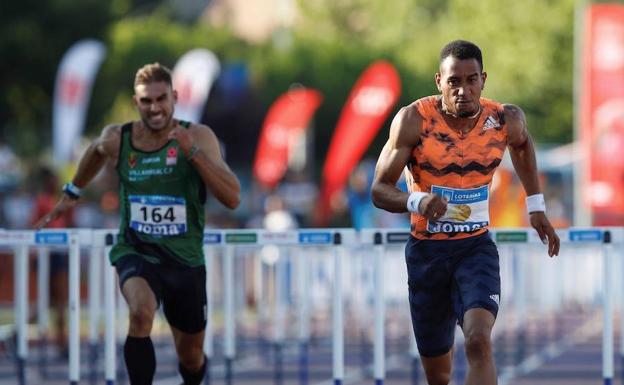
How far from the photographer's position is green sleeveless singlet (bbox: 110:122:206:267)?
34.1 ft

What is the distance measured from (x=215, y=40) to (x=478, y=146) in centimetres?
6385

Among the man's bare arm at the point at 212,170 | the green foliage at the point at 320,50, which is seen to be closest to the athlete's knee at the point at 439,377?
the man's bare arm at the point at 212,170

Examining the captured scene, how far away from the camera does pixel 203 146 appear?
10422mm

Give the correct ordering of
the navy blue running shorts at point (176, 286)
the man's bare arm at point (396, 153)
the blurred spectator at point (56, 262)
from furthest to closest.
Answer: the blurred spectator at point (56, 262) → the navy blue running shorts at point (176, 286) → the man's bare arm at point (396, 153)

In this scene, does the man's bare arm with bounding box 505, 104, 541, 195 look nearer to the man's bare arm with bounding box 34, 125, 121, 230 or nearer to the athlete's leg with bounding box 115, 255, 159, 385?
the athlete's leg with bounding box 115, 255, 159, 385

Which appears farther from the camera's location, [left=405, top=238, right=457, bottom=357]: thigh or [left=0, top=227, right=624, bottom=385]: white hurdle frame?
[left=0, top=227, right=624, bottom=385]: white hurdle frame

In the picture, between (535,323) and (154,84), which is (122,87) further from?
(154,84)

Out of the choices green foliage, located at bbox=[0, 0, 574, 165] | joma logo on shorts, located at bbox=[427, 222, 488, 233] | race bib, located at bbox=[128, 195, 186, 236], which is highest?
green foliage, located at bbox=[0, 0, 574, 165]

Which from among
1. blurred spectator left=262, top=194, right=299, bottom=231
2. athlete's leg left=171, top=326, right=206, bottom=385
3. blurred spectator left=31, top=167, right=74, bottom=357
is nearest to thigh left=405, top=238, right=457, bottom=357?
athlete's leg left=171, top=326, right=206, bottom=385

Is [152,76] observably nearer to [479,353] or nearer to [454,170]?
[454,170]

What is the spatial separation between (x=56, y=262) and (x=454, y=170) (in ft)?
31.0

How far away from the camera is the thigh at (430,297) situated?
940 centimetres

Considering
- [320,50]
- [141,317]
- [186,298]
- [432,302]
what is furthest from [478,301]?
[320,50]

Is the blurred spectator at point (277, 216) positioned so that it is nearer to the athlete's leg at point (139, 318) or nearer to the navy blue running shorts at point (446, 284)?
the athlete's leg at point (139, 318)
